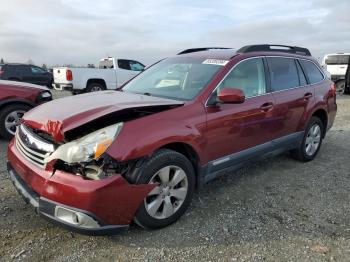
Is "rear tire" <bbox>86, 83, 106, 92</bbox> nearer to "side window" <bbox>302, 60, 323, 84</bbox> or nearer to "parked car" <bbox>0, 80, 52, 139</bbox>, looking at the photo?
"parked car" <bbox>0, 80, 52, 139</bbox>

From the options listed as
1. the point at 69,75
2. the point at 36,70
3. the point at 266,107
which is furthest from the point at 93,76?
the point at 266,107

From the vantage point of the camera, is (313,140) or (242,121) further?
(313,140)

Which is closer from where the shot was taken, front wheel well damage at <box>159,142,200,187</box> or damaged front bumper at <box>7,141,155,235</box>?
damaged front bumper at <box>7,141,155,235</box>

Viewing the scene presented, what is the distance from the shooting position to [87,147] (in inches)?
117

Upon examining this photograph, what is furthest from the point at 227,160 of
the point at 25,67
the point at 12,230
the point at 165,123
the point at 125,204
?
the point at 25,67

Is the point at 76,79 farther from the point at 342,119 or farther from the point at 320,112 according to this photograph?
the point at 320,112

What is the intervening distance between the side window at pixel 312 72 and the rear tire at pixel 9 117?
4.99 meters

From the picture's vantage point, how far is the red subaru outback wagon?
298 cm

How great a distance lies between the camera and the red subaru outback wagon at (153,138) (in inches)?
117

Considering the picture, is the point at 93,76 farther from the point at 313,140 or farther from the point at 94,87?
the point at 313,140

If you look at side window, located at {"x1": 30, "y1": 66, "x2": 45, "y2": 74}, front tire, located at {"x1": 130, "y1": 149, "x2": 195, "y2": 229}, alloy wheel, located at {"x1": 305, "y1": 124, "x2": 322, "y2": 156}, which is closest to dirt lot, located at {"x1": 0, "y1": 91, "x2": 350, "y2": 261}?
front tire, located at {"x1": 130, "y1": 149, "x2": 195, "y2": 229}

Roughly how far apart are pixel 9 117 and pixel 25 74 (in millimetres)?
Answer: 14280

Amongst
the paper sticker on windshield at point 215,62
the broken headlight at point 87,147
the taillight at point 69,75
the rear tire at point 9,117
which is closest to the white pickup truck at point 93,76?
the taillight at point 69,75

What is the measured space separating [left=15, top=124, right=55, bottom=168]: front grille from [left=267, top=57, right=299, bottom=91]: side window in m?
2.94
